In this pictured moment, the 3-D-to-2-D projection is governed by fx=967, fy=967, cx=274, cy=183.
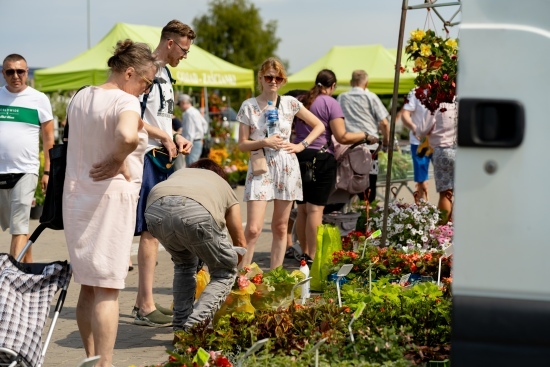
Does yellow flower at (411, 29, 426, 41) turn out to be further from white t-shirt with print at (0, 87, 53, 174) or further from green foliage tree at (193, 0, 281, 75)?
green foliage tree at (193, 0, 281, 75)

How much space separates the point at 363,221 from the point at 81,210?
5.04 m

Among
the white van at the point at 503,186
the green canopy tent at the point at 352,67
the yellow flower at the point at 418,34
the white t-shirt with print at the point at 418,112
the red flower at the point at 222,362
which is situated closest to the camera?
the white van at the point at 503,186

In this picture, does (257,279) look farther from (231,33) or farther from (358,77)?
(231,33)

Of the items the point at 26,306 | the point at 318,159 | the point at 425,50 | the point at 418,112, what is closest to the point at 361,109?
the point at 418,112

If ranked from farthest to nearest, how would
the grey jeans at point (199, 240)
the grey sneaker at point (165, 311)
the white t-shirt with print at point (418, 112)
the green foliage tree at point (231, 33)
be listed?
1. the green foliage tree at point (231, 33)
2. the white t-shirt with print at point (418, 112)
3. the grey sneaker at point (165, 311)
4. the grey jeans at point (199, 240)

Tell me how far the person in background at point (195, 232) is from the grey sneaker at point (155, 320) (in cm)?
60

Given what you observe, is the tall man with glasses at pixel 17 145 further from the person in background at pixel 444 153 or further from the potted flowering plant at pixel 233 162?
the potted flowering plant at pixel 233 162

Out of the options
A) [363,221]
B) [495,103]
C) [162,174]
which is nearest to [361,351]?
[495,103]

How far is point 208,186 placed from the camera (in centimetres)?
598

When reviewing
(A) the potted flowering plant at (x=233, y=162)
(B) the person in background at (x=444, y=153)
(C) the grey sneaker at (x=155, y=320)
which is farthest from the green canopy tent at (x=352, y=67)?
(C) the grey sneaker at (x=155, y=320)

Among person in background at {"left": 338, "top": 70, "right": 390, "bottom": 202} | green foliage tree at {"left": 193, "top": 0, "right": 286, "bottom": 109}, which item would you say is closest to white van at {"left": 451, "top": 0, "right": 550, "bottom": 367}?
person in background at {"left": 338, "top": 70, "right": 390, "bottom": 202}

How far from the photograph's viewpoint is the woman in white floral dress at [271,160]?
303 inches

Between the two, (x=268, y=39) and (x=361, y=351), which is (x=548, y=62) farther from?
(x=268, y=39)

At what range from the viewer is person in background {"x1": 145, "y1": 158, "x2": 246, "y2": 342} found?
18.9 ft
